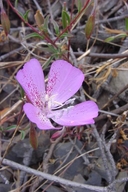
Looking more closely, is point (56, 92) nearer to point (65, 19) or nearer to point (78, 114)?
point (78, 114)

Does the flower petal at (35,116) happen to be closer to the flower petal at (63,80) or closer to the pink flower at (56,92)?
the pink flower at (56,92)

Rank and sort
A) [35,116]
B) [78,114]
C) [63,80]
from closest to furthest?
1. [35,116]
2. [78,114]
3. [63,80]

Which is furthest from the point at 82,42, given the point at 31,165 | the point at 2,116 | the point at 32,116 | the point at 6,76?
the point at 32,116

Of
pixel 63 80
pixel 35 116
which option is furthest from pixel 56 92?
pixel 35 116

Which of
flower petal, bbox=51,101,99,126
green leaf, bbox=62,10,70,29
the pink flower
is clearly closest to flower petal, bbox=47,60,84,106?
the pink flower

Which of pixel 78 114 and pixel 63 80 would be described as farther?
pixel 63 80

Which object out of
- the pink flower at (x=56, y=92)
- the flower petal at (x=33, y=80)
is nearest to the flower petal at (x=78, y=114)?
the pink flower at (x=56, y=92)

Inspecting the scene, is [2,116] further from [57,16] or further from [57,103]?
[57,16]
